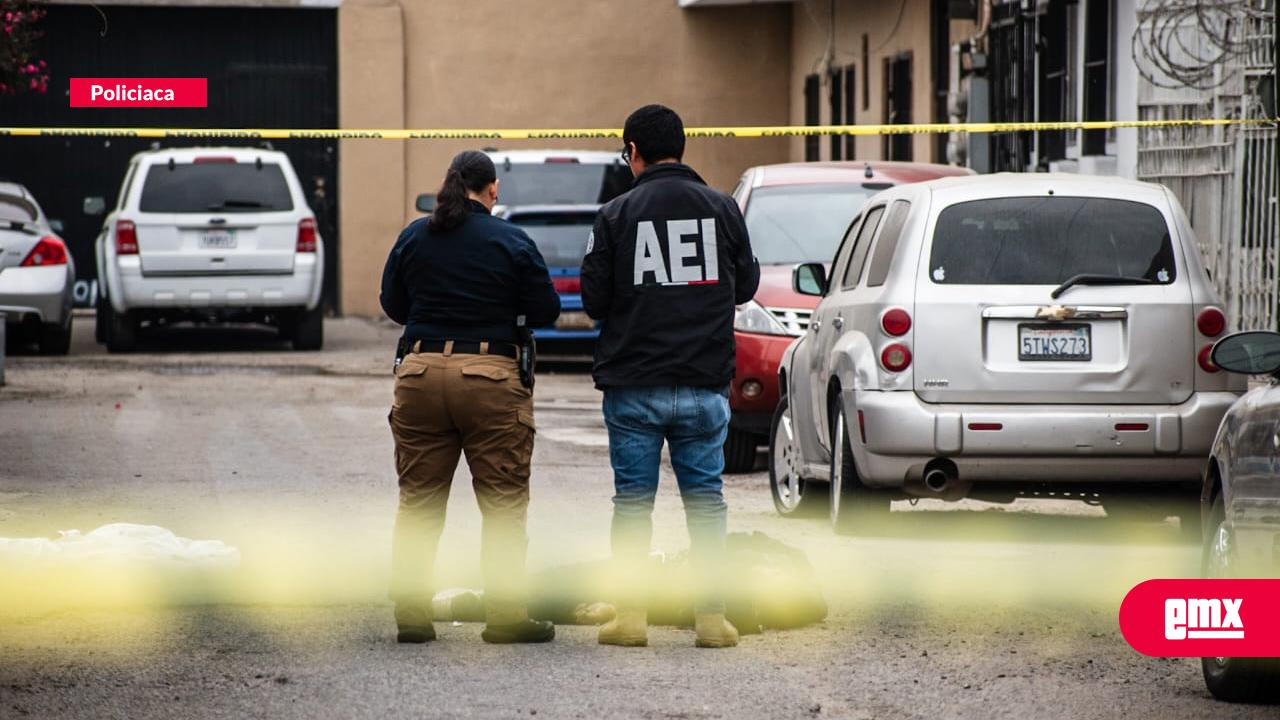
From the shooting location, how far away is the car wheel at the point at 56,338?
2202cm

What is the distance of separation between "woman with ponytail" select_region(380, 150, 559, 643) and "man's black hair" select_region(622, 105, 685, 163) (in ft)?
1.70

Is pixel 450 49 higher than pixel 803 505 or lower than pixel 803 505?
higher

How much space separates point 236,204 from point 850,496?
13.0 m

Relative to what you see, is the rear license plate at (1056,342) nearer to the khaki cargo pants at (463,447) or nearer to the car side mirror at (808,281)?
the car side mirror at (808,281)

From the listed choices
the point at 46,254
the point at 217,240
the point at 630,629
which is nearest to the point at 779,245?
the point at 630,629

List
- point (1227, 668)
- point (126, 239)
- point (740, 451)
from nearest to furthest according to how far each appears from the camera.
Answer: point (1227, 668)
point (740, 451)
point (126, 239)

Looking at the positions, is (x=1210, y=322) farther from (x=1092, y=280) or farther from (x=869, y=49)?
(x=869, y=49)

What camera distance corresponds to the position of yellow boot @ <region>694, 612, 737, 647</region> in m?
7.42

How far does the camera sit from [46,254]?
69.7 ft

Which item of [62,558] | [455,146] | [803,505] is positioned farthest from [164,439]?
[455,146]

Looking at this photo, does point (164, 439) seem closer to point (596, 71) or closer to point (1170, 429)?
point (1170, 429)

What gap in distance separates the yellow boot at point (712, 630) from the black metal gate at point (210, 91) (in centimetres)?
2419

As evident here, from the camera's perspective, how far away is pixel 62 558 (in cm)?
863

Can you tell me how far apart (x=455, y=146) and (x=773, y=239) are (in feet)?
57.9
